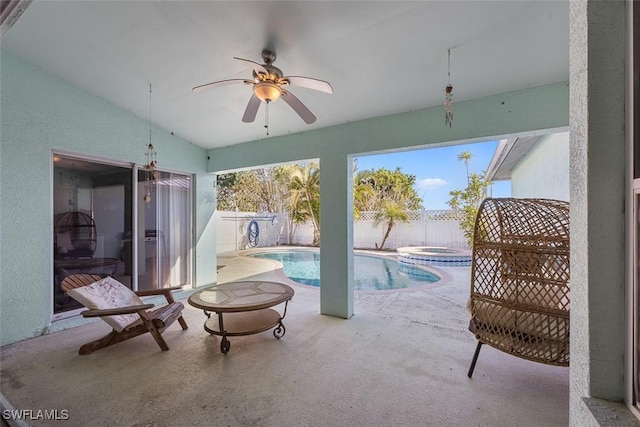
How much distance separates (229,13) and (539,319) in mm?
3504

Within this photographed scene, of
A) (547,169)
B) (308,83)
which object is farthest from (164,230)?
(547,169)

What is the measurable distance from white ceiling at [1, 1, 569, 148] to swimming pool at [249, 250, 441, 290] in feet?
14.0

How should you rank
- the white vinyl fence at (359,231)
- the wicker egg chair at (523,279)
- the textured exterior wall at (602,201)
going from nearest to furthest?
the textured exterior wall at (602,201) → the wicker egg chair at (523,279) → the white vinyl fence at (359,231)

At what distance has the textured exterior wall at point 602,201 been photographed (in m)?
0.89

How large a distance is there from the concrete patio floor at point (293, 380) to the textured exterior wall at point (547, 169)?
11.2ft

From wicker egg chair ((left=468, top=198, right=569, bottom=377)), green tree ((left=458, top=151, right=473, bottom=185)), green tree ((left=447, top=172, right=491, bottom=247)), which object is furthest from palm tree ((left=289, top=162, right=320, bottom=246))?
wicker egg chair ((left=468, top=198, right=569, bottom=377))

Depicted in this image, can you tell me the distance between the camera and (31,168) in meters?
3.30

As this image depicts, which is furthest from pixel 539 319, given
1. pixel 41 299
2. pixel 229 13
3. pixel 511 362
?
pixel 41 299

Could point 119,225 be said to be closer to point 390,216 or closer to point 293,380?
point 293,380

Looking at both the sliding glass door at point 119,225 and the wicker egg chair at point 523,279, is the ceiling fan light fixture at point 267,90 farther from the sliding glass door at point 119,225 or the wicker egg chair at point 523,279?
the sliding glass door at point 119,225

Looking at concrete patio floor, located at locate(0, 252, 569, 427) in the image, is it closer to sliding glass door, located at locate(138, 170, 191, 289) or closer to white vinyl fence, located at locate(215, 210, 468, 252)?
sliding glass door, located at locate(138, 170, 191, 289)

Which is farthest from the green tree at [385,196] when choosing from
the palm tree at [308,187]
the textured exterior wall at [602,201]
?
the textured exterior wall at [602,201]

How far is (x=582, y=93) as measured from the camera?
3.14 feet

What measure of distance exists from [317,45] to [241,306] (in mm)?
2662
